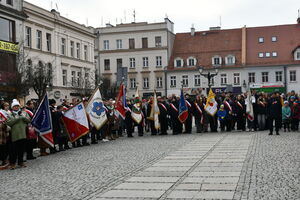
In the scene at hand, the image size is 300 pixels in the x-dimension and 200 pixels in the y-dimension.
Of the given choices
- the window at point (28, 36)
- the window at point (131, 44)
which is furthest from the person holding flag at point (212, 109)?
the window at point (131, 44)

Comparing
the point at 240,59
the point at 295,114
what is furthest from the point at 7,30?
the point at 240,59

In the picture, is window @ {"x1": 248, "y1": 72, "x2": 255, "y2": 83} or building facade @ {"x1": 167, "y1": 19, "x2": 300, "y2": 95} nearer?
building facade @ {"x1": 167, "y1": 19, "x2": 300, "y2": 95}

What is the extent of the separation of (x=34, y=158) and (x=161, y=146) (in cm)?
450

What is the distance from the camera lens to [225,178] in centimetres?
924

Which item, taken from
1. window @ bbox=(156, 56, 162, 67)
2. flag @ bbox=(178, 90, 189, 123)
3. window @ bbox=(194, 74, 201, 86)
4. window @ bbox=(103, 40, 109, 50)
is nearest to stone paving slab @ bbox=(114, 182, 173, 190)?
flag @ bbox=(178, 90, 189, 123)

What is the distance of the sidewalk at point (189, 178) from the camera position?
792 centimetres

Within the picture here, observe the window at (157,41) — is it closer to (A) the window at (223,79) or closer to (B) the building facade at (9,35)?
(A) the window at (223,79)

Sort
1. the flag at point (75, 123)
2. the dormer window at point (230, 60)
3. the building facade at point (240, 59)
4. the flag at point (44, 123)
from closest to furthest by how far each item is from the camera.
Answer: the flag at point (44, 123) → the flag at point (75, 123) → the building facade at point (240, 59) → the dormer window at point (230, 60)

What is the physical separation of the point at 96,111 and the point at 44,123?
13.7 ft

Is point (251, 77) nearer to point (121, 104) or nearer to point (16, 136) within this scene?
point (121, 104)

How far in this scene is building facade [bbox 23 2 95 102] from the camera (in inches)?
1699

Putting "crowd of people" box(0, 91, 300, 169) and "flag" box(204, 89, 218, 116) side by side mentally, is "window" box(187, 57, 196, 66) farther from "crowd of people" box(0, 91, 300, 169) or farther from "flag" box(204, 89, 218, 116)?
"flag" box(204, 89, 218, 116)

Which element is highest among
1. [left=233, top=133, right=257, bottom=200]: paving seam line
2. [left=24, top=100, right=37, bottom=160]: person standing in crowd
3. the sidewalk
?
[left=24, top=100, right=37, bottom=160]: person standing in crowd

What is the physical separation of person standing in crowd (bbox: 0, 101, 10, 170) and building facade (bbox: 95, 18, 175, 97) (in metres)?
54.3
